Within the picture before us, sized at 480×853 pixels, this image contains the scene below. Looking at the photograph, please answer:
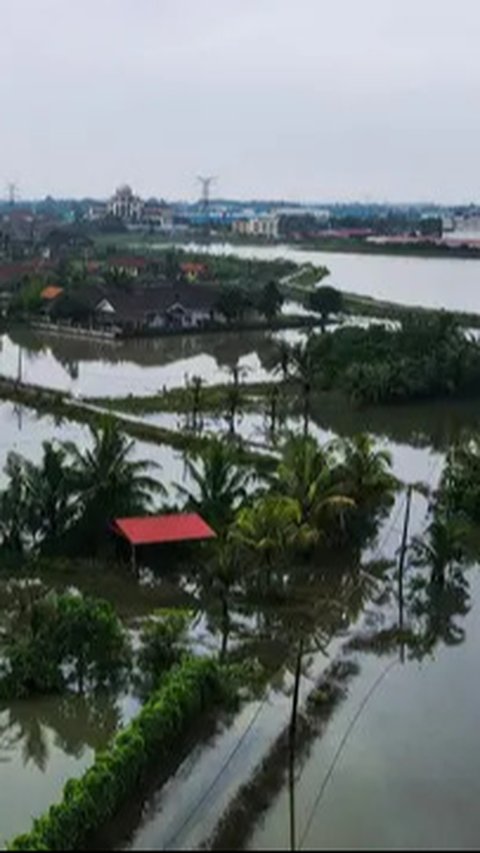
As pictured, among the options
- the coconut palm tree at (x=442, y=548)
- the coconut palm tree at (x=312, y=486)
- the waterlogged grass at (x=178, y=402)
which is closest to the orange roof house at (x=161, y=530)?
the coconut palm tree at (x=312, y=486)

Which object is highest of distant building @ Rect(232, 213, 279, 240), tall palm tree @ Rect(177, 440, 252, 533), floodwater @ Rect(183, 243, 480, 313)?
distant building @ Rect(232, 213, 279, 240)

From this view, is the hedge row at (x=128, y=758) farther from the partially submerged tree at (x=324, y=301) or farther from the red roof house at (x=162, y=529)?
the partially submerged tree at (x=324, y=301)

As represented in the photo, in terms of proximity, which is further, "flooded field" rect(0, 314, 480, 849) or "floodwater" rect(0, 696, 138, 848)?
"floodwater" rect(0, 696, 138, 848)

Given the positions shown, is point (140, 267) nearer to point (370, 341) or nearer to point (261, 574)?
point (370, 341)

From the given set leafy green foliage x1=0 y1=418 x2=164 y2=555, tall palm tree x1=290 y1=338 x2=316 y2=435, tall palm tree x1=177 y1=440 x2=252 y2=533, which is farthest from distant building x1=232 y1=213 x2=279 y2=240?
leafy green foliage x1=0 y1=418 x2=164 y2=555

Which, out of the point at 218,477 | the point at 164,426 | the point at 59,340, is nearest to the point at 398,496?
the point at 218,477

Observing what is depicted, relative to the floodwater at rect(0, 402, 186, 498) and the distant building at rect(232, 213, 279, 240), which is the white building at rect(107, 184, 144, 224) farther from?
the floodwater at rect(0, 402, 186, 498)
